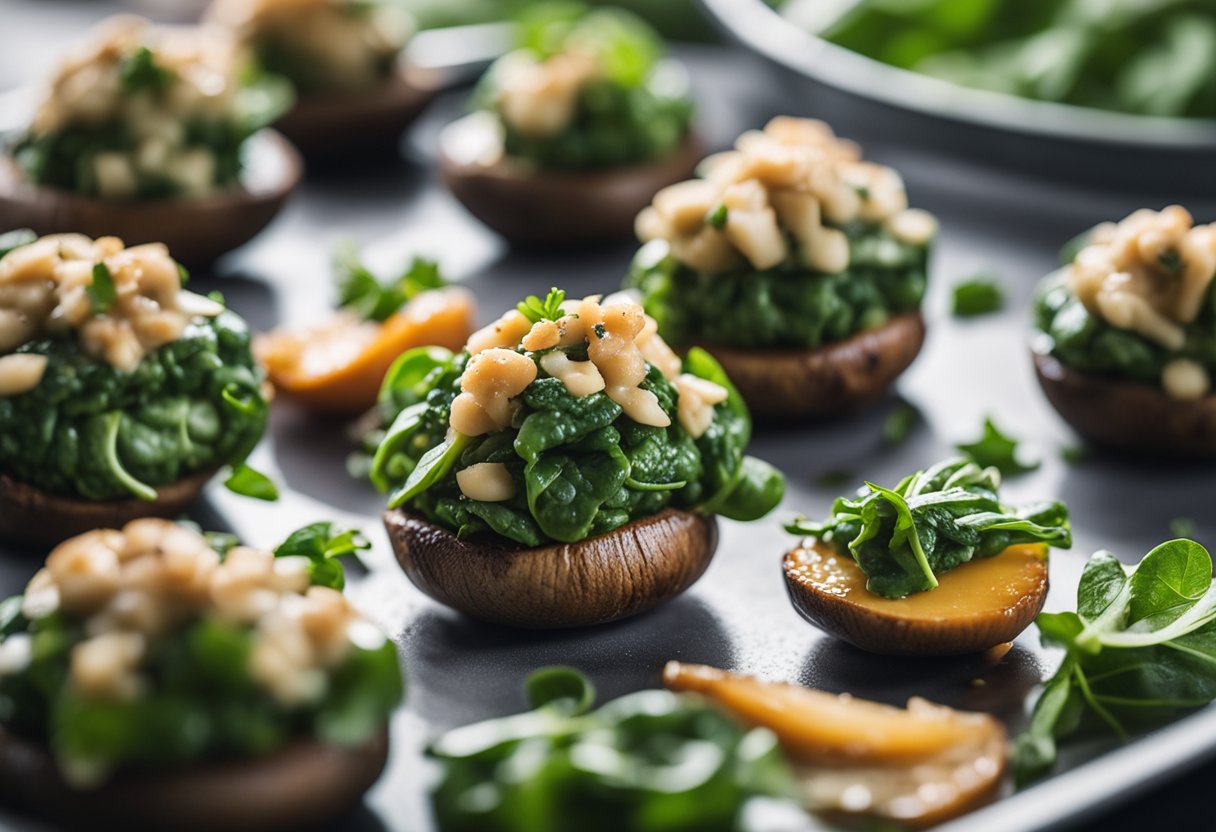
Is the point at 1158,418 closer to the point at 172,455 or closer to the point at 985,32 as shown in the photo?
the point at 172,455

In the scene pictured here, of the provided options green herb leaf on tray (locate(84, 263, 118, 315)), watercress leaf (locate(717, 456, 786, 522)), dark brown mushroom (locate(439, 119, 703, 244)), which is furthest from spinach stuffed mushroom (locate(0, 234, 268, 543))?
dark brown mushroom (locate(439, 119, 703, 244))

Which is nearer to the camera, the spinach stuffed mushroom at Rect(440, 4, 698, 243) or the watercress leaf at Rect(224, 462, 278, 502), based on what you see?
the watercress leaf at Rect(224, 462, 278, 502)

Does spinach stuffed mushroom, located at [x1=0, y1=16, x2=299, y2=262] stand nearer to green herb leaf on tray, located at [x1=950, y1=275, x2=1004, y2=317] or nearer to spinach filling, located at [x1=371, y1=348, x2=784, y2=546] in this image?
spinach filling, located at [x1=371, y1=348, x2=784, y2=546]

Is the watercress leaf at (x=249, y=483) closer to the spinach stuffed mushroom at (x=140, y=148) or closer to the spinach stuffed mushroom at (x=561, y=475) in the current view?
the spinach stuffed mushroom at (x=561, y=475)

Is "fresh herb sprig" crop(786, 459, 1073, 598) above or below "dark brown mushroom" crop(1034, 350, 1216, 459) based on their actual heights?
above

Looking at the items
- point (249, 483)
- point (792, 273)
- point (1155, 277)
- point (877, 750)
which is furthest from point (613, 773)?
point (1155, 277)

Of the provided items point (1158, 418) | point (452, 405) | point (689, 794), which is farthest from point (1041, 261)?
point (689, 794)
